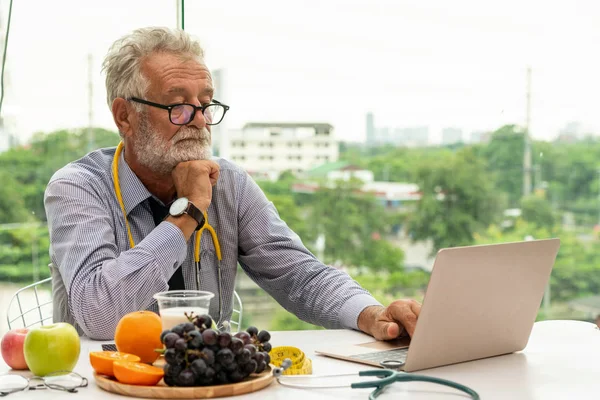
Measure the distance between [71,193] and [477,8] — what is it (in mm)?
4466

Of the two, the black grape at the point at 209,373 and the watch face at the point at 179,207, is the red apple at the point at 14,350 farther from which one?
the watch face at the point at 179,207

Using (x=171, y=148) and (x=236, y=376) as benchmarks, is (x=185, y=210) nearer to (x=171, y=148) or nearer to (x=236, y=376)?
(x=171, y=148)

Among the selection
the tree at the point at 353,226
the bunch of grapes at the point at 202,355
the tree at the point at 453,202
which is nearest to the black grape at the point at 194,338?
the bunch of grapes at the point at 202,355

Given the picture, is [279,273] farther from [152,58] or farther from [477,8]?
[477,8]

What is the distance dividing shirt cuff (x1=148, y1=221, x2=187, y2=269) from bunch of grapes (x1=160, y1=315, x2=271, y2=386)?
54 centimetres

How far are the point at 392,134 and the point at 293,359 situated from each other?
4574mm

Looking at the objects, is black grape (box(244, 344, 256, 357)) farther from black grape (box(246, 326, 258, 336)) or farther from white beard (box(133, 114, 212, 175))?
white beard (box(133, 114, 212, 175))

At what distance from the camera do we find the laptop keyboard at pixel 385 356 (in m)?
1.44

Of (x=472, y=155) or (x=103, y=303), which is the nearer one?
(x=103, y=303)

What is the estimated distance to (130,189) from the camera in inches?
80.5

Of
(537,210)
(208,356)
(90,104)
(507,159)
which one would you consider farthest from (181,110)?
(537,210)

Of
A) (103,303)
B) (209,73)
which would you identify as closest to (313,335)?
(103,303)

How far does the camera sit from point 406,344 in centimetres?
160

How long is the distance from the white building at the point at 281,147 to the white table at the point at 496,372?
3.79 metres
